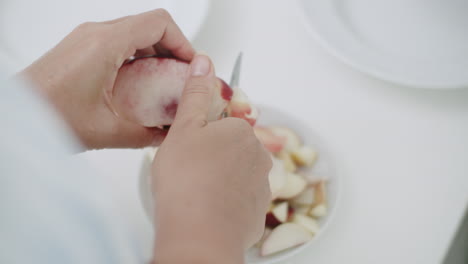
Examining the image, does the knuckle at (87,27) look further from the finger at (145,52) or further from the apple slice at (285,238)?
the apple slice at (285,238)

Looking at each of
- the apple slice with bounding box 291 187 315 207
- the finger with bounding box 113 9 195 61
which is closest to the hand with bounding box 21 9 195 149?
the finger with bounding box 113 9 195 61

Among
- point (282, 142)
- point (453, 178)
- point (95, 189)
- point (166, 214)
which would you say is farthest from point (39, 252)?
point (453, 178)

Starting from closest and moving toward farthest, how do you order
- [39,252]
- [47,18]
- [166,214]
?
[39,252]
[166,214]
[47,18]

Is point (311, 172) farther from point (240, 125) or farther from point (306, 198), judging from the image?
point (240, 125)

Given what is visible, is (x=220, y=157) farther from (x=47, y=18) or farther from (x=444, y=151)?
(x=47, y=18)

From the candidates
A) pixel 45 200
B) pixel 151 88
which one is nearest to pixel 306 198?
pixel 151 88

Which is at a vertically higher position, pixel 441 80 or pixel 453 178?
pixel 441 80
